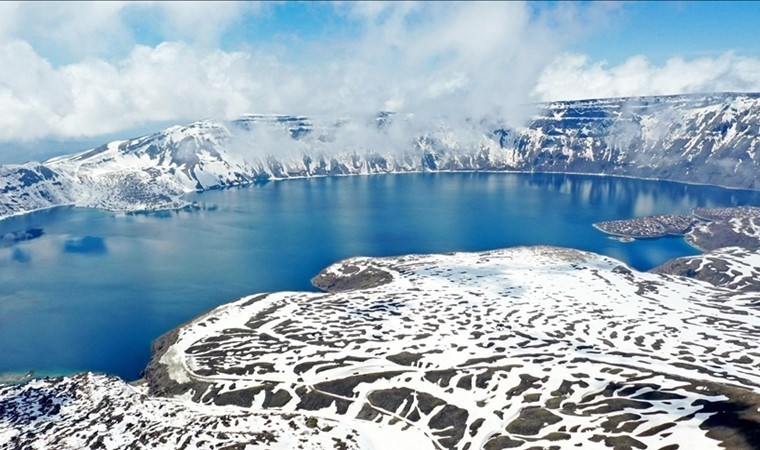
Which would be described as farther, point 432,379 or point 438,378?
point 438,378

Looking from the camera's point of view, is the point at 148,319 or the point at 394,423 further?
the point at 148,319

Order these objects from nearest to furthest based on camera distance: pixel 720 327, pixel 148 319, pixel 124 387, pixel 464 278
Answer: pixel 124 387, pixel 720 327, pixel 148 319, pixel 464 278

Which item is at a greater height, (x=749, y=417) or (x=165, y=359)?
(x=749, y=417)

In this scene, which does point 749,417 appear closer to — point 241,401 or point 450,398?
point 450,398

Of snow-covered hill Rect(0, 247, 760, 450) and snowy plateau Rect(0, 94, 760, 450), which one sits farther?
snow-covered hill Rect(0, 247, 760, 450)

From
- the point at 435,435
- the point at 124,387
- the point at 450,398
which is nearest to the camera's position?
the point at 435,435

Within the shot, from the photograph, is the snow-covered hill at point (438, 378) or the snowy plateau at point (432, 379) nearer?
the snowy plateau at point (432, 379)

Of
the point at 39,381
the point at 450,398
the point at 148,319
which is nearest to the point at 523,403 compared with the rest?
the point at 450,398

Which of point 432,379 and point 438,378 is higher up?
point 438,378
